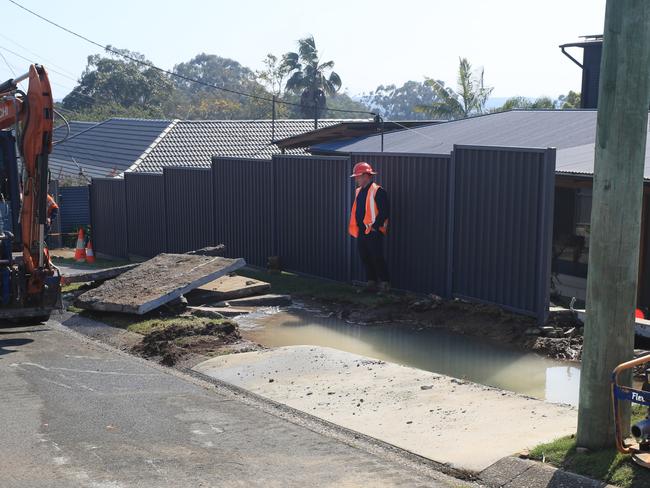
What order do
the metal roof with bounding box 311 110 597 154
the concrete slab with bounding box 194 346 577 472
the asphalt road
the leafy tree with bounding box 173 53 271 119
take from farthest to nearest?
the leafy tree with bounding box 173 53 271 119, the metal roof with bounding box 311 110 597 154, the concrete slab with bounding box 194 346 577 472, the asphalt road

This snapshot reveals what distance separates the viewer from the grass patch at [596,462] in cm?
617

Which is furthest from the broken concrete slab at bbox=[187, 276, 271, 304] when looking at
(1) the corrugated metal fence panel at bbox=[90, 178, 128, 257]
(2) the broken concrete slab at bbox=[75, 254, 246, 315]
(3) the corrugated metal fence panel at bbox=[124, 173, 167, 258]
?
(1) the corrugated metal fence panel at bbox=[90, 178, 128, 257]

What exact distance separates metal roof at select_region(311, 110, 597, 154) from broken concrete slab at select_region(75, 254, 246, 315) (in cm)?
388

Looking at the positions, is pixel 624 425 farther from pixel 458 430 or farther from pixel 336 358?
pixel 336 358

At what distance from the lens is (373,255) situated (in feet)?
46.1

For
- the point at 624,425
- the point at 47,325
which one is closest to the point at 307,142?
the point at 47,325

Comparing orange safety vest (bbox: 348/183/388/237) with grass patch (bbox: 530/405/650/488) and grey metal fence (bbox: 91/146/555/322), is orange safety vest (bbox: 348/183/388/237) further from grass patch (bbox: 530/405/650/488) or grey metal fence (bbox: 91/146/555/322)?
grass patch (bbox: 530/405/650/488)

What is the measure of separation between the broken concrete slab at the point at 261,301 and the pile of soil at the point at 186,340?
1.76 metres

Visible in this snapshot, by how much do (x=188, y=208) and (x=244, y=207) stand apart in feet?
7.07

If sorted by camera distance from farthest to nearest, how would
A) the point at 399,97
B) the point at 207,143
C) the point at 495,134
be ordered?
the point at 399,97, the point at 207,143, the point at 495,134

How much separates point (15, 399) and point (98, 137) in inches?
1153

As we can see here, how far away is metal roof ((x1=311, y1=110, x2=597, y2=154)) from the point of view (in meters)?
14.9

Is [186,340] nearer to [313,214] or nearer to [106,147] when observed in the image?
[313,214]

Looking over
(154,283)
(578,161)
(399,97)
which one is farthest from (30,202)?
(399,97)
